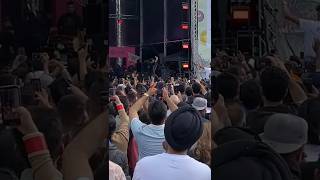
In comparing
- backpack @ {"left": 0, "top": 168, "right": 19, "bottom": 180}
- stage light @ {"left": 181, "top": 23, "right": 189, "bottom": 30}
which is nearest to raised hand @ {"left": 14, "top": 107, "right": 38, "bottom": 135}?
backpack @ {"left": 0, "top": 168, "right": 19, "bottom": 180}

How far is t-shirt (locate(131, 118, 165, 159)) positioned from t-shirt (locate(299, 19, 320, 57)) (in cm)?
205

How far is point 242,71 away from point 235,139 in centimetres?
21

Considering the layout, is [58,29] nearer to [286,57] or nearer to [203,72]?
[286,57]

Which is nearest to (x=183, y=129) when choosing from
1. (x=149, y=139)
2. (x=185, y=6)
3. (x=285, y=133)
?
(x=285, y=133)

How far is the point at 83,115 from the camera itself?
146 centimetres

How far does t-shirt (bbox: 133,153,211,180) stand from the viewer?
7.99 ft

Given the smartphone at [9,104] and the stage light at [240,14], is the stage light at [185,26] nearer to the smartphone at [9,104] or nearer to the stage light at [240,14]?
the stage light at [240,14]

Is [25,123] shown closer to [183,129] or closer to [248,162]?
[248,162]

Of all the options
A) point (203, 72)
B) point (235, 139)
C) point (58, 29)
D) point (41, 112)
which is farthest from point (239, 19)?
point (203, 72)

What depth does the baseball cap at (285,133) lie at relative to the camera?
5.03 ft

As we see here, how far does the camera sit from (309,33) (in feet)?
5.28

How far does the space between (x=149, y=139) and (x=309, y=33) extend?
2.11m

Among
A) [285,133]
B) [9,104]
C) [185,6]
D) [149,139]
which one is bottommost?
[149,139]

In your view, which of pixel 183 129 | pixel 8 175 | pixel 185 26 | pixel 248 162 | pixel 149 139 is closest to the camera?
pixel 8 175
